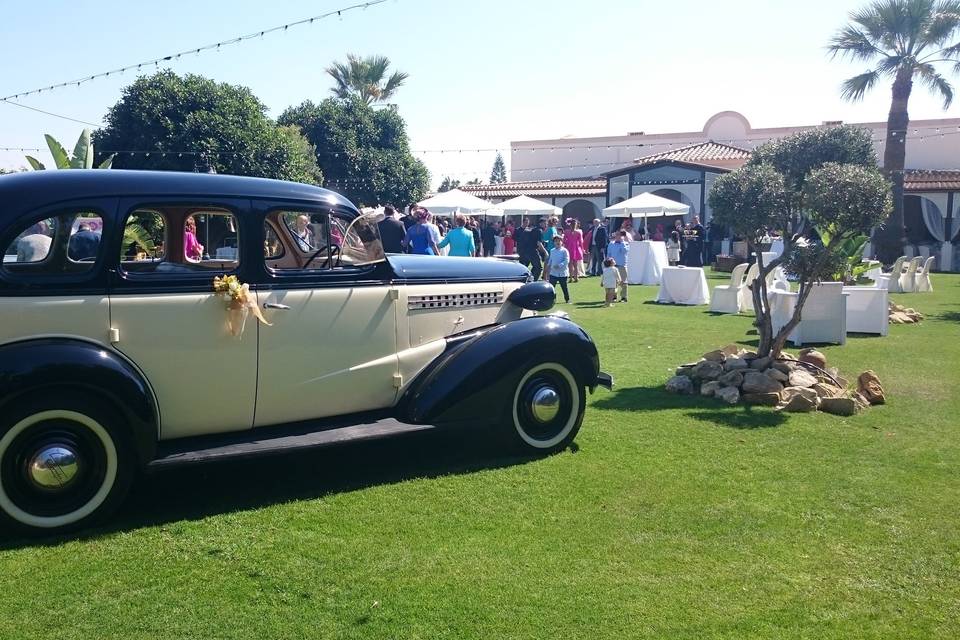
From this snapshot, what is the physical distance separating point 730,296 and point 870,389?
7.36 meters

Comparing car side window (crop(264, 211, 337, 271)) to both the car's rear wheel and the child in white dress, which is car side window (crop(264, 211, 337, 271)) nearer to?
the car's rear wheel

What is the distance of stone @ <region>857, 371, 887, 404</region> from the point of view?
7598 millimetres

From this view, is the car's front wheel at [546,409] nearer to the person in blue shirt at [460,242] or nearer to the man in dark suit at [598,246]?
the person in blue shirt at [460,242]

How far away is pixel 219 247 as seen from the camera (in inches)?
205

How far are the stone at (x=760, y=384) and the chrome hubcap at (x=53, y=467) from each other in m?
5.77

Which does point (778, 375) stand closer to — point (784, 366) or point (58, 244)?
point (784, 366)

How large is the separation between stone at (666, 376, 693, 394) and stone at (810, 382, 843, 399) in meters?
1.13

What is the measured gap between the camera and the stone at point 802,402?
7.29 metres

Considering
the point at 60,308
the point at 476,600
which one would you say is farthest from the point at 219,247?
the point at 476,600

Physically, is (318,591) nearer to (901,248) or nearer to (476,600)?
(476,600)

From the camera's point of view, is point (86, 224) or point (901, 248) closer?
point (86, 224)

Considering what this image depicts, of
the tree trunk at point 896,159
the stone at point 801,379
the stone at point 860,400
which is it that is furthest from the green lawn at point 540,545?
the tree trunk at point 896,159

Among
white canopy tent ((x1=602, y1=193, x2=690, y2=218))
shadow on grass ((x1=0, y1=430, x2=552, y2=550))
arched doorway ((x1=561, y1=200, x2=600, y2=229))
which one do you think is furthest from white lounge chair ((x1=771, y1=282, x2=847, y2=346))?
arched doorway ((x1=561, y1=200, x2=600, y2=229))

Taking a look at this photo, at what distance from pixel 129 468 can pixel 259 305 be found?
3.86 ft
